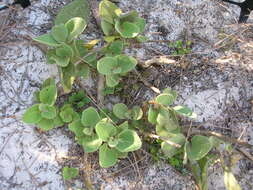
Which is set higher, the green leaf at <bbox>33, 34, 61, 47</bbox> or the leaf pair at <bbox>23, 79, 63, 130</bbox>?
the green leaf at <bbox>33, 34, 61, 47</bbox>

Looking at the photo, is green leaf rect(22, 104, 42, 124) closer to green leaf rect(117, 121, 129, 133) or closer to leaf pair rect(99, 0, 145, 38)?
green leaf rect(117, 121, 129, 133)

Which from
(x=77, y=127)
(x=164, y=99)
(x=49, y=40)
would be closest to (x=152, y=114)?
(x=164, y=99)

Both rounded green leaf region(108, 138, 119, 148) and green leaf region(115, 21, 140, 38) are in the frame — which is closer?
rounded green leaf region(108, 138, 119, 148)

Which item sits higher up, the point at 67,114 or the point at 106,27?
the point at 106,27

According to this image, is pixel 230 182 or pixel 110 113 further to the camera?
pixel 110 113

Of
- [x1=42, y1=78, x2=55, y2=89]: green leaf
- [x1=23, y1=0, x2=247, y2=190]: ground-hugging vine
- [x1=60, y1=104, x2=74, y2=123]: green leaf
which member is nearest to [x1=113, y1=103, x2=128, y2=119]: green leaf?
[x1=23, y1=0, x2=247, y2=190]: ground-hugging vine

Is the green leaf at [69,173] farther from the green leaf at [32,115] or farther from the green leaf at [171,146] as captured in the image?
the green leaf at [171,146]

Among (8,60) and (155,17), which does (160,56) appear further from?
(8,60)

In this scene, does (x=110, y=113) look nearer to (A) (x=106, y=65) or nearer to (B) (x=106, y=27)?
→ (A) (x=106, y=65)

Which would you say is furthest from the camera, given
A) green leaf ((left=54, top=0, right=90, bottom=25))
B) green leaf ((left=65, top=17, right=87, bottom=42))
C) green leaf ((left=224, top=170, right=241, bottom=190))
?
green leaf ((left=54, top=0, right=90, bottom=25))
